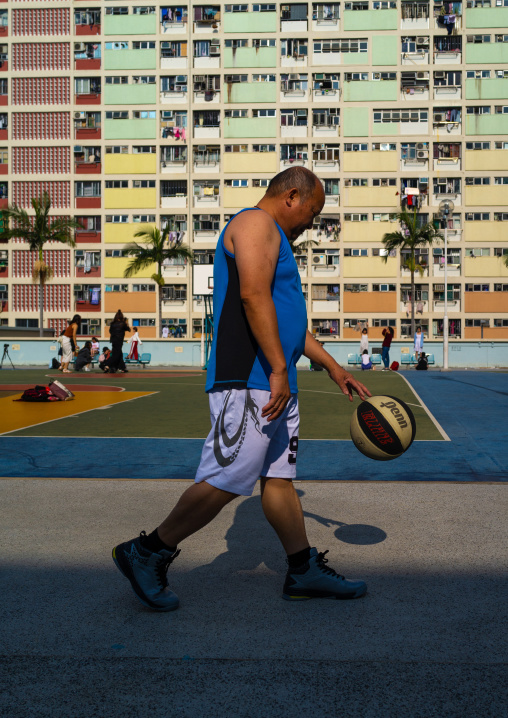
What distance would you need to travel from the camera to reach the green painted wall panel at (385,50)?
60.0 m

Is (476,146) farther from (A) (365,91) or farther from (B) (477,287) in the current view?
(B) (477,287)

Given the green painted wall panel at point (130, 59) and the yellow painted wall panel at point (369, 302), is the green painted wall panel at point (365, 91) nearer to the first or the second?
the yellow painted wall panel at point (369, 302)

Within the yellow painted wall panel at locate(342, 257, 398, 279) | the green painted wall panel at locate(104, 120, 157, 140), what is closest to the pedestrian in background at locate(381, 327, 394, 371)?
the yellow painted wall panel at locate(342, 257, 398, 279)

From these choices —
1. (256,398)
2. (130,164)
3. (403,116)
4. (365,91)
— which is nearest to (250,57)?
(365,91)

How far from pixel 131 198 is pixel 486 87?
97.6 feet

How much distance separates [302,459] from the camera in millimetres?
7789

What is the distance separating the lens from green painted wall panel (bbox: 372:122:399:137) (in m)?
60.2

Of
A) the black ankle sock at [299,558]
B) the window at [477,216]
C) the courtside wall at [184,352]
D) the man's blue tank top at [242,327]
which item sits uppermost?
the window at [477,216]

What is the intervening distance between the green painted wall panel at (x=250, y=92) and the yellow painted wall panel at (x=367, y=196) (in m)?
9.85

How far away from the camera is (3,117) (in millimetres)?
63312

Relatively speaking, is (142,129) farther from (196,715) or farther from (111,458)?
(196,715)

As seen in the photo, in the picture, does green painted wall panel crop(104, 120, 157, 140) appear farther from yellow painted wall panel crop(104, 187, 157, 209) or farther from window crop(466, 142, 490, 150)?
window crop(466, 142, 490, 150)

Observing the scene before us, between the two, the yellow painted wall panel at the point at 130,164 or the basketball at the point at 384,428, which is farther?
the yellow painted wall panel at the point at 130,164

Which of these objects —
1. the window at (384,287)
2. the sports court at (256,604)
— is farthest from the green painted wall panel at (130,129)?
the sports court at (256,604)
